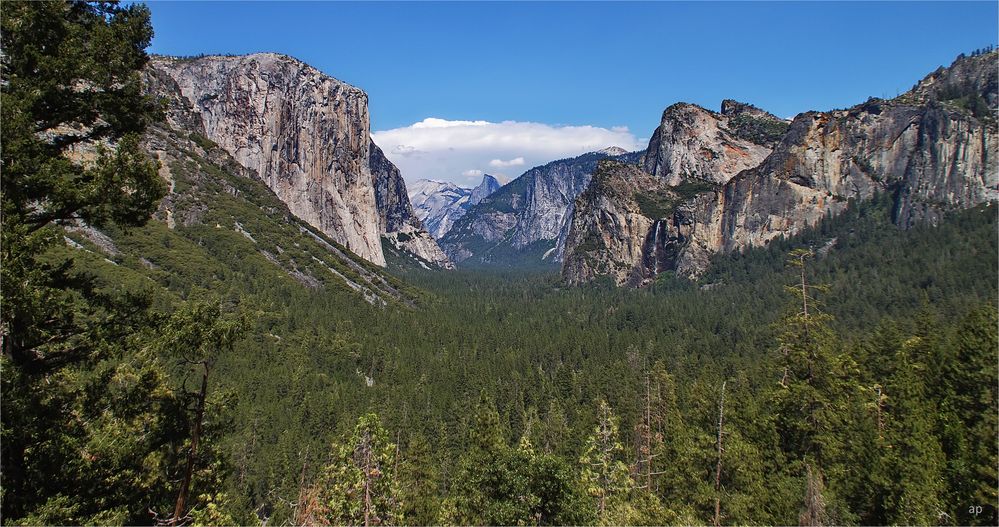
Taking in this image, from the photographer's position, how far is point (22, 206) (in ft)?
30.7

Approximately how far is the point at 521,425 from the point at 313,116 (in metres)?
164

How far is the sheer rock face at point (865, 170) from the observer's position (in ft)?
447

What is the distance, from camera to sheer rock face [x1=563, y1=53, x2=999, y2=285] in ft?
447

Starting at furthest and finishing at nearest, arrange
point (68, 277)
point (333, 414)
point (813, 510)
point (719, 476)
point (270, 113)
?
point (270, 113), point (333, 414), point (719, 476), point (813, 510), point (68, 277)

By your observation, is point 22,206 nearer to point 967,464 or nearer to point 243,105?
point 967,464

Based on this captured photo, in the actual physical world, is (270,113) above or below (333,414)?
above

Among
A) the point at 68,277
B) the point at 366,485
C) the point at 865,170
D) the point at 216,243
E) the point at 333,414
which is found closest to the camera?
the point at 68,277

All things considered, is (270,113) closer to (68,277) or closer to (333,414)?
(333,414)

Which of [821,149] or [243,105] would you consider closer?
[821,149]

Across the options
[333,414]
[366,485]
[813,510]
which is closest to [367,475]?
[366,485]

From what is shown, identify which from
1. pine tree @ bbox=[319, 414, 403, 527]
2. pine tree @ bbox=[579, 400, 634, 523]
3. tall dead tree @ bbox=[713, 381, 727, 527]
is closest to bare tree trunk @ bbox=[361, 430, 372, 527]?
pine tree @ bbox=[319, 414, 403, 527]

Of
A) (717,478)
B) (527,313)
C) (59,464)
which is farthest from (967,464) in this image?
(527,313)

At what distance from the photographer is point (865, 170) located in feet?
511

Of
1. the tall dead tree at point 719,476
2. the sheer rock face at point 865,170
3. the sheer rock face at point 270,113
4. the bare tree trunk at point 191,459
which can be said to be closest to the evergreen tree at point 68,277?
the bare tree trunk at point 191,459
